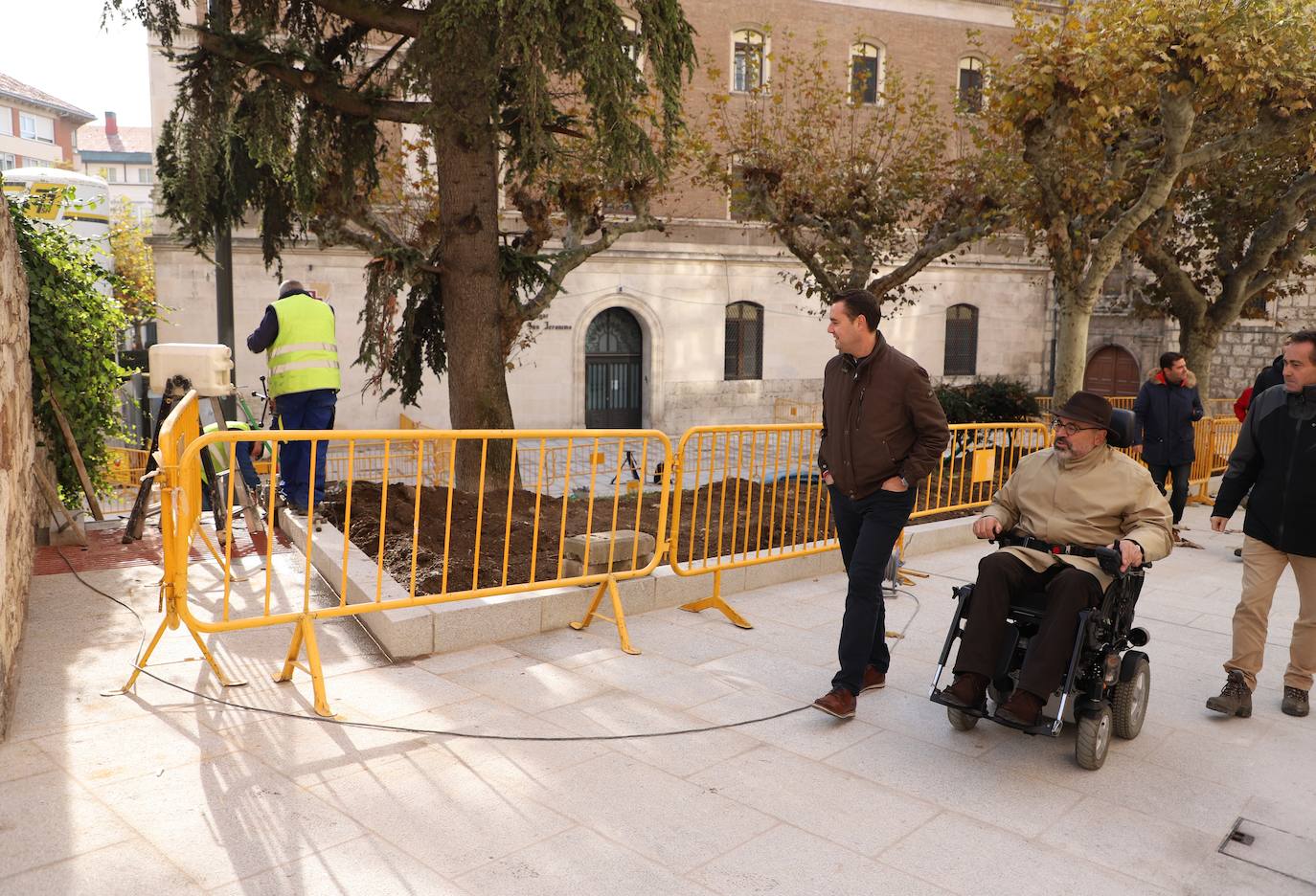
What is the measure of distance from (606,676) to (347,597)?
1746mm

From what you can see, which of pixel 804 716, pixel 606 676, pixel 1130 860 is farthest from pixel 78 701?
pixel 1130 860

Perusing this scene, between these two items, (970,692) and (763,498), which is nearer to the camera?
(970,692)

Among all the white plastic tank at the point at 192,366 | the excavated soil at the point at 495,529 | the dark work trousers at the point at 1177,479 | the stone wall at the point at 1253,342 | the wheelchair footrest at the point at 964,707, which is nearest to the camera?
the wheelchair footrest at the point at 964,707

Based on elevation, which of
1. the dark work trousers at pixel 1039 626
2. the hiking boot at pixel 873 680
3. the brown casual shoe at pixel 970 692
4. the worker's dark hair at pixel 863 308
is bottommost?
the hiking boot at pixel 873 680

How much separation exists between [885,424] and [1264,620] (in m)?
2.22

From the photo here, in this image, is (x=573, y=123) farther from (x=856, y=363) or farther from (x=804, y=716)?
(x=804, y=716)

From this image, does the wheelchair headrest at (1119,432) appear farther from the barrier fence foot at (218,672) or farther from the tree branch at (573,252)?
the tree branch at (573,252)

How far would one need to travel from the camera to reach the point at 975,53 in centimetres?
2905

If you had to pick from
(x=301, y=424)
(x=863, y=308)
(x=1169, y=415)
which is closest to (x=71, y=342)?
(x=301, y=424)

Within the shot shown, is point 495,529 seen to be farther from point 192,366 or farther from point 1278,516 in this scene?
point 1278,516

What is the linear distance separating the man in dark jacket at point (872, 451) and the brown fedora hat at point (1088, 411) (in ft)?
1.79

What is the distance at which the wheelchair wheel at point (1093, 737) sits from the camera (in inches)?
163

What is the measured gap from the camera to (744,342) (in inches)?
1086

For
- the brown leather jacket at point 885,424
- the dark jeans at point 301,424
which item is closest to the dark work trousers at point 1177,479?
the brown leather jacket at point 885,424
